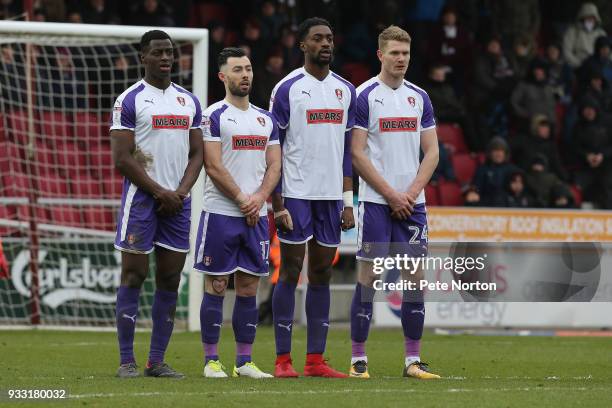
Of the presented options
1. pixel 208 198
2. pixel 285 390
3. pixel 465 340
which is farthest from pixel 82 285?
pixel 285 390

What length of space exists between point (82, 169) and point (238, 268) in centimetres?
682

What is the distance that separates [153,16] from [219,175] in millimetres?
8541

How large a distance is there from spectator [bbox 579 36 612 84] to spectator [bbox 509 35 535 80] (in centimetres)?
85

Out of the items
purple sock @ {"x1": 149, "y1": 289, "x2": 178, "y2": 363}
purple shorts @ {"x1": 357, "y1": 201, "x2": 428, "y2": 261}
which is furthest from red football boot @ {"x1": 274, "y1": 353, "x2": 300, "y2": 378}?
purple shorts @ {"x1": 357, "y1": 201, "x2": 428, "y2": 261}

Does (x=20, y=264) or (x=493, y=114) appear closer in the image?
(x=20, y=264)

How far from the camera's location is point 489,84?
19.6m

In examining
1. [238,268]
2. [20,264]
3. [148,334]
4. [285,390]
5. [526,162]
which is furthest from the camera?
[526,162]

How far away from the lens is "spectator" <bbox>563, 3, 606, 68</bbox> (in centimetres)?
2131

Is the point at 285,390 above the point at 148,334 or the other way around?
above

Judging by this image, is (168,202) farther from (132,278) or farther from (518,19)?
(518,19)

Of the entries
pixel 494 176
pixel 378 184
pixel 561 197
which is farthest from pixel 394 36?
pixel 561 197

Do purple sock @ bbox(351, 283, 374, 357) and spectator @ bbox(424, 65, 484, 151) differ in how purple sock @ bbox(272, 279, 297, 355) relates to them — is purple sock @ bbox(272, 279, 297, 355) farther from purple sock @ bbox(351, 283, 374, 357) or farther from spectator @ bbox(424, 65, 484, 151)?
spectator @ bbox(424, 65, 484, 151)

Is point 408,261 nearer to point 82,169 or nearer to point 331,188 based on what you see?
point 331,188

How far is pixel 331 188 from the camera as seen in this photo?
916 cm
